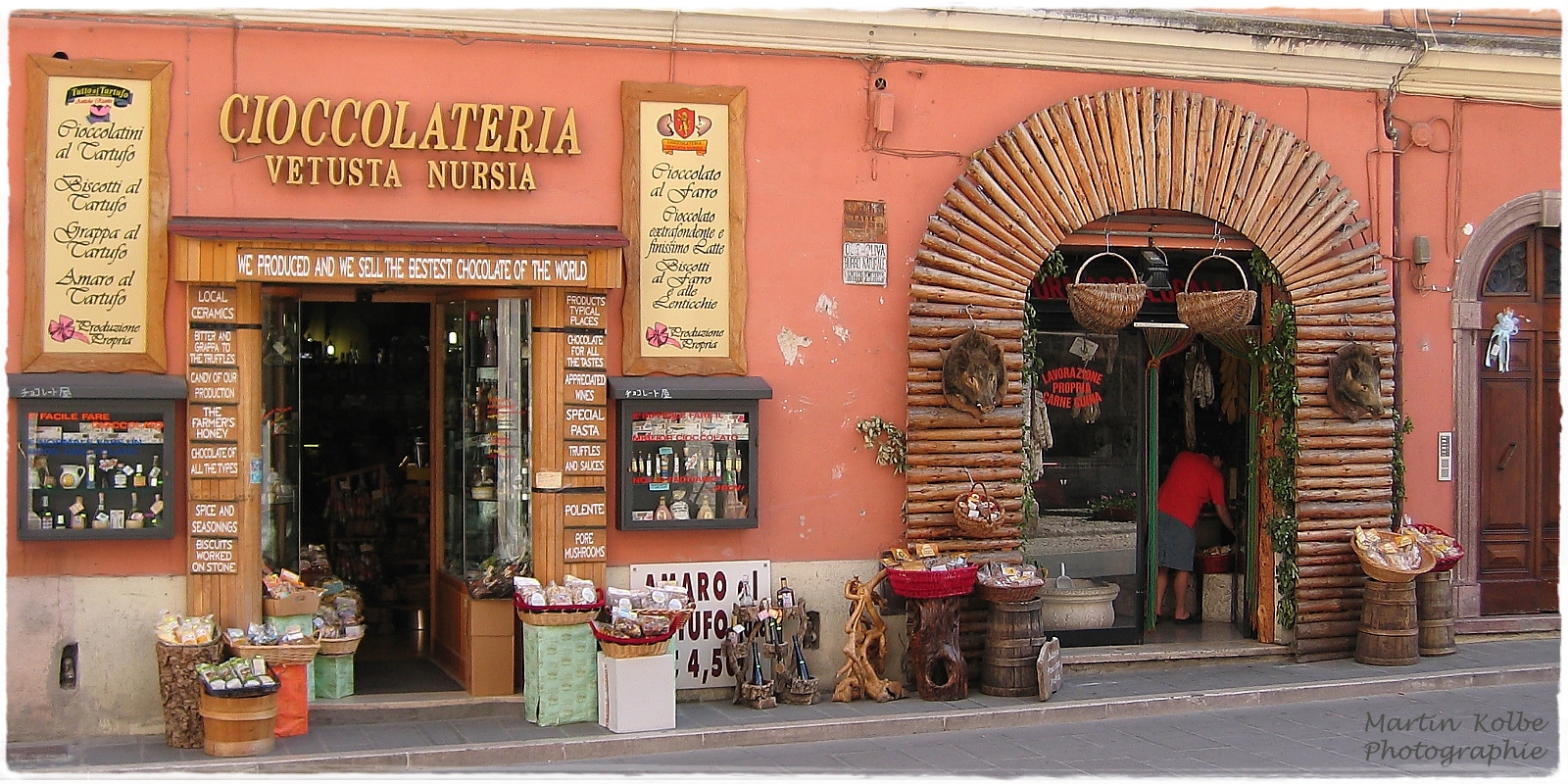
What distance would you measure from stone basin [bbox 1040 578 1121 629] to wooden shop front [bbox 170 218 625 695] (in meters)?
3.67

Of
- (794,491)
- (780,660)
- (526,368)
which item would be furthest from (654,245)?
(780,660)

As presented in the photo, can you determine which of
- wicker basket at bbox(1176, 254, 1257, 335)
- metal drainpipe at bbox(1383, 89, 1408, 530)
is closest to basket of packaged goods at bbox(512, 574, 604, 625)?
wicker basket at bbox(1176, 254, 1257, 335)

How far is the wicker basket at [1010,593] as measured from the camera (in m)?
10.2

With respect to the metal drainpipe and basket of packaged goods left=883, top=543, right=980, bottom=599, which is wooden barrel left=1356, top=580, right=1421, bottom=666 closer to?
the metal drainpipe

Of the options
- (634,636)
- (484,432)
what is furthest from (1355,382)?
(484,432)

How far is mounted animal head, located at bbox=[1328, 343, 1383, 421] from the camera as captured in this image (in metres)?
11.2

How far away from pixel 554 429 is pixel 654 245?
1353 mm

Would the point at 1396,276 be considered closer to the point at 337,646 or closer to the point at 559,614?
the point at 559,614

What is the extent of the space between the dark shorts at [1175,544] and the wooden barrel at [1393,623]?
161 cm

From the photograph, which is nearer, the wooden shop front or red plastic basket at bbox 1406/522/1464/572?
the wooden shop front

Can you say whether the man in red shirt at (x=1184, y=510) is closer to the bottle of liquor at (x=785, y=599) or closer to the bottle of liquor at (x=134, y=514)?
the bottle of liquor at (x=785, y=599)

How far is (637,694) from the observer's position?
30.0 ft

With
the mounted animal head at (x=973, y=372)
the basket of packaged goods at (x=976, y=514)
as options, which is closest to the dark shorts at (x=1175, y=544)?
the basket of packaged goods at (x=976, y=514)

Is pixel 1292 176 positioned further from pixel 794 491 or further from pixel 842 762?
pixel 842 762
